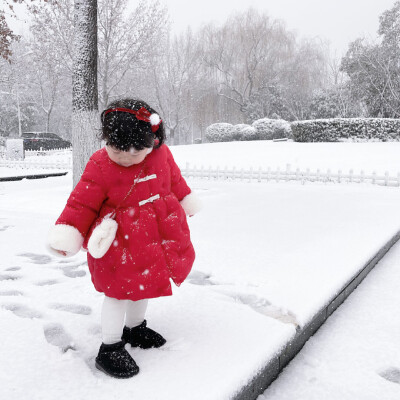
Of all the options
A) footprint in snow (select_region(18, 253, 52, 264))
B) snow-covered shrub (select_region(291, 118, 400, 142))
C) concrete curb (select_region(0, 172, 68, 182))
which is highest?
snow-covered shrub (select_region(291, 118, 400, 142))

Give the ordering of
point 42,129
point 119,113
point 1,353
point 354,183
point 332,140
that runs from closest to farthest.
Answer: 1. point 119,113
2. point 1,353
3. point 354,183
4. point 332,140
5. point 42,129

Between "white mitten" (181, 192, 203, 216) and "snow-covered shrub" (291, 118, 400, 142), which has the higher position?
"snow-covered shrub" (291, 118, 400, 142)

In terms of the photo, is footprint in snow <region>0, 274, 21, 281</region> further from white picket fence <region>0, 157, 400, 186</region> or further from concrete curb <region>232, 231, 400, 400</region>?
white picket fence <region>0, 157, 400, 186</region>

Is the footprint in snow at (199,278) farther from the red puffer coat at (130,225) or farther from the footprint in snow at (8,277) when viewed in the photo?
the footprint in snow at (8,277)

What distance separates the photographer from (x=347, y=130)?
1994 centimetres

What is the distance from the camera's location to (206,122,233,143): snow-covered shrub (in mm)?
25812

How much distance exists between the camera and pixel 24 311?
2.88 metres

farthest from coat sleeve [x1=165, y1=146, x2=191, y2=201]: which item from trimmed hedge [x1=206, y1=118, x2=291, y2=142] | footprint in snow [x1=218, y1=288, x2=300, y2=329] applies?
trimmed hedge [x1=206, y1=118, x2=291, y2=142]

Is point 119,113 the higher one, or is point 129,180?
point 119,113

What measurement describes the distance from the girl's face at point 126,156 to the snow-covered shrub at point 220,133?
24.0 metres

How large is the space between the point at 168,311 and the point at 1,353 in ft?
3.46

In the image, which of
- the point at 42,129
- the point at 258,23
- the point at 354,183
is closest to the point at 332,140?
the point at 354,183

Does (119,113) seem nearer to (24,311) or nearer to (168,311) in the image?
(168,311)

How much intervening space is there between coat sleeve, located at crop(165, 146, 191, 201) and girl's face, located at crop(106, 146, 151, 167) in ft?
1.03
